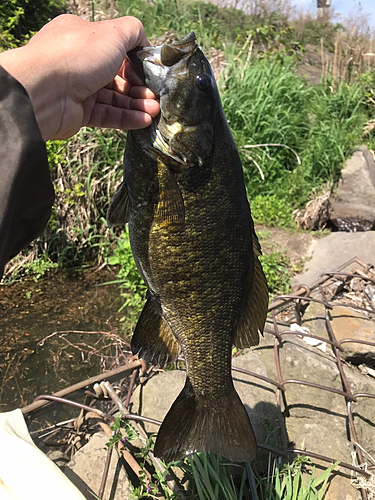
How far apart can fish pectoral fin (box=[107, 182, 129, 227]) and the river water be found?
2076 millimetres

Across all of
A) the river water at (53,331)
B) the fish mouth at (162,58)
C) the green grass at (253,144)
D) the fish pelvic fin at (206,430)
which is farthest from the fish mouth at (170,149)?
the green grass at (253,144)

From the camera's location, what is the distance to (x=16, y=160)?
99 cm

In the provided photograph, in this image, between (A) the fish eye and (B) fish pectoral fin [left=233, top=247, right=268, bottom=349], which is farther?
(B) fish pectoral fin [left=233, top=247, right=268, bottom=349]

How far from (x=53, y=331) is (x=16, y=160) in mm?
3808

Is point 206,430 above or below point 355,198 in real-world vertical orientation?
above

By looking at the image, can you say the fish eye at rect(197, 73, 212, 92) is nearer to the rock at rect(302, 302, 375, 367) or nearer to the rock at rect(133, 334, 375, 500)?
the rock at rect(133, 334, 375, 500)

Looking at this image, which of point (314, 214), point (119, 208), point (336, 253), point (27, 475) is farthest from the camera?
point (314, 214)

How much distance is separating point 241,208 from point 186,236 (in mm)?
241

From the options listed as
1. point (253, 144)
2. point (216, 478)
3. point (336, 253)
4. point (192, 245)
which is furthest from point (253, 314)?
point (253, 144)

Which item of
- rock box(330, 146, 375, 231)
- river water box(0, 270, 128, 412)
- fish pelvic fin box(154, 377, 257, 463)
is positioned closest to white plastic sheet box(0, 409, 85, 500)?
fish pelvic fin box(154, 377, 257, 463)

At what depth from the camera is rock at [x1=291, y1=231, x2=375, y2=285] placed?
4.98 meters

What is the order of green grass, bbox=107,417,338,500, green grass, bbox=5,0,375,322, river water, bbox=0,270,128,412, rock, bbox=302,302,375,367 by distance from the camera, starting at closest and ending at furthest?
green grass, bbox=107,417,338,500 → rock, bbox=302,302,375,367 → river water, bbox=0,270,128,412 → green grass, bbox=5,0,375,322

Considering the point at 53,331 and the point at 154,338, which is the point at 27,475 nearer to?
the point at 154,338

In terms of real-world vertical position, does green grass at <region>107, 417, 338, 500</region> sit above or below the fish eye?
below
